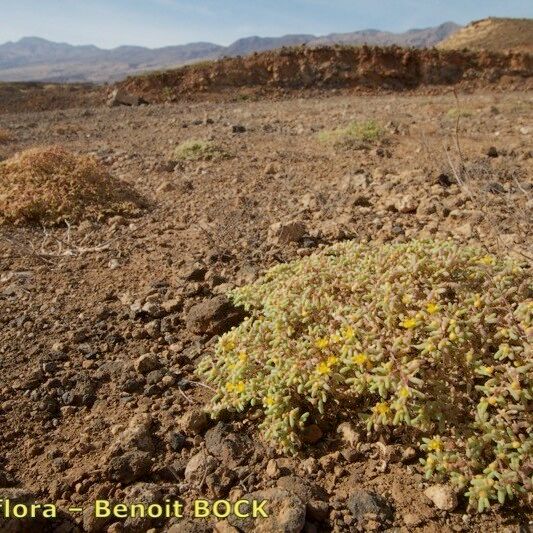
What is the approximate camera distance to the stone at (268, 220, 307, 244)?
15.6ft

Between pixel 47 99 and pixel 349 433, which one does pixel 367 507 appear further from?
pixel 47 99

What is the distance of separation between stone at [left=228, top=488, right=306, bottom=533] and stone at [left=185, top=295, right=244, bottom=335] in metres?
1.44

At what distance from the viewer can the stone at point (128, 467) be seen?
8.45 feet

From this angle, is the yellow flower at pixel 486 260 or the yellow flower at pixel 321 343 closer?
the yellow flower at pixel 321 343

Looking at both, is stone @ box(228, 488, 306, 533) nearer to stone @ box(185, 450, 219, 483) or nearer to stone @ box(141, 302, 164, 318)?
stone @ box(185, 450, 219, 483)

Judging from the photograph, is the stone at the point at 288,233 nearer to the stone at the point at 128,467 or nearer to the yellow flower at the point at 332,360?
the yellow flower at the point at 332,360

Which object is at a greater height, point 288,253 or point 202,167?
point 202,167

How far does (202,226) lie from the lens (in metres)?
5.41

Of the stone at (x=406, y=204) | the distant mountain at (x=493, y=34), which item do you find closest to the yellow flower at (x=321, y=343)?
the stone at (x=406, y=204)

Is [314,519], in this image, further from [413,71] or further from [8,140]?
[413,71]

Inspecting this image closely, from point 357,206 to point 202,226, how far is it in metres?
1.67

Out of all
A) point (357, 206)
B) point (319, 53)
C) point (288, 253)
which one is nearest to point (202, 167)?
point (357, 206)

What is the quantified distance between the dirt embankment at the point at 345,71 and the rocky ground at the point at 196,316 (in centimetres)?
1534

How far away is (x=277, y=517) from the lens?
2.23 metres
